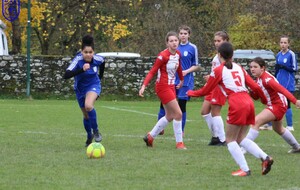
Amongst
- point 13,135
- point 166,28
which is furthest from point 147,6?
point 13,135

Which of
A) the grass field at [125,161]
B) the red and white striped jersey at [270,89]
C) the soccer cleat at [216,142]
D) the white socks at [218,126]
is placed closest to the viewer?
the grass field at [125,161]

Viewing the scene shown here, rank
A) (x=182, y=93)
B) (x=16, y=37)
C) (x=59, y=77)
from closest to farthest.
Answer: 1. (x=182, y=93)
2. (x=59, y=77)
3. (x=16, y=37)

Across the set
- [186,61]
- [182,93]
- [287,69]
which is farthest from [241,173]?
[287,69]

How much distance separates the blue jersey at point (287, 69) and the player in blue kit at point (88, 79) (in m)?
5.30

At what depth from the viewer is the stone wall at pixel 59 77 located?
93.4 feet

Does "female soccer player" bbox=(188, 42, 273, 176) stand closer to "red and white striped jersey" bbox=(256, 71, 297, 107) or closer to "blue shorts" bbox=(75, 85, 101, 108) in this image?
"red and white striped jersey" bbox=(256, 71, 297, 107)

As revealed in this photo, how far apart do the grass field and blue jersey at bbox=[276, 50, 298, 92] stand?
112 centimetres

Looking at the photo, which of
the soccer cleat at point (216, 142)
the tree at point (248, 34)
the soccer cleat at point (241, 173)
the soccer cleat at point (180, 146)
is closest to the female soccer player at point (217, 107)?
the soccer cleat at point (216, 142)

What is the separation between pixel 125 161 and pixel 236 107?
188cm

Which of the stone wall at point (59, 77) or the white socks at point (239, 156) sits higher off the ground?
the white socks at point (239, 156)

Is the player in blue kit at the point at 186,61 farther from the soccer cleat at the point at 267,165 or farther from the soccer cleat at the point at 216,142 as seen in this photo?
the soccer cleat at the point at 267,165

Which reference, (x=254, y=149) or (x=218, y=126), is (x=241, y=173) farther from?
(x=218, y=126)

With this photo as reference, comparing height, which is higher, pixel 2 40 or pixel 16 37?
pixel 2 40

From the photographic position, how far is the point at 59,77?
93.7ft
